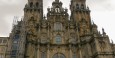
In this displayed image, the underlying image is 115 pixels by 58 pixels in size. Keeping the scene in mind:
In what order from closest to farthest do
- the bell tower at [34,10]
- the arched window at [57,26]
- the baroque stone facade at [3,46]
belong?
the baroque stone facade at [3,46] < the arched window at [57,26] < the bell tower at [34,10]

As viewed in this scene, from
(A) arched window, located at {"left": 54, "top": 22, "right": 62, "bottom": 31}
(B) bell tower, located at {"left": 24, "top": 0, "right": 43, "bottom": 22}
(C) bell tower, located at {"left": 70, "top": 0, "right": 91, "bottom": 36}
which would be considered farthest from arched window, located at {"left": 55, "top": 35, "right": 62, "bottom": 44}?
(B) bell tower, located at {"left": 24, "top": 0, "right": 43, "bottom": 22}

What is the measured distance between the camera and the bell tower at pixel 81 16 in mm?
39688

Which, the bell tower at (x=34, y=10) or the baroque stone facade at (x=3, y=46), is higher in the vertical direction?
the bell tower at (x=34, y=10)

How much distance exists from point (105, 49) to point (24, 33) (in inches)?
608

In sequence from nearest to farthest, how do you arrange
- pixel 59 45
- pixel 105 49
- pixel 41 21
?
pixel 105 49, pixel 59 45, pixel 41 21

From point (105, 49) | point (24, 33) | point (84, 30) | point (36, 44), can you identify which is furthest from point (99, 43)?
point (24, 33)

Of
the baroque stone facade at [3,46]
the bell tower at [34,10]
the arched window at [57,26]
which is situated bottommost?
the baroque stone facade at [3,46]

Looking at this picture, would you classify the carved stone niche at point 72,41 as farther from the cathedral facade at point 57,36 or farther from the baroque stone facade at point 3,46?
the baroque stone facade at point 3,46

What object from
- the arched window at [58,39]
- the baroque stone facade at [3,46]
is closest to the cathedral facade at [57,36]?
the arched window at [58,39]

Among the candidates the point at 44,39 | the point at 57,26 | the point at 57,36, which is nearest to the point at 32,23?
the point at 44,39

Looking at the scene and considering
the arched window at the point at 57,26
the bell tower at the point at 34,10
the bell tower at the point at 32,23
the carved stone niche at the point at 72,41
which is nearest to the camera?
the bell tower at the point at 32,23

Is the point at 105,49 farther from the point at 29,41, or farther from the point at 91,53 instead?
the point at 29,41

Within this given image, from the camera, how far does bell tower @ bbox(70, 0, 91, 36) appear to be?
3969 cm

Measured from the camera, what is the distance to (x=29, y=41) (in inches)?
1415
